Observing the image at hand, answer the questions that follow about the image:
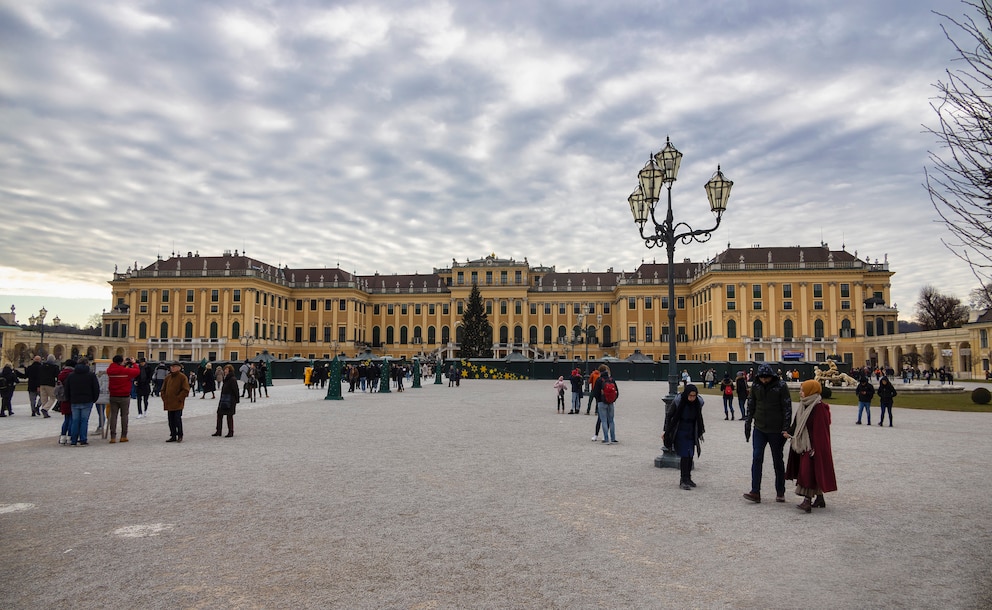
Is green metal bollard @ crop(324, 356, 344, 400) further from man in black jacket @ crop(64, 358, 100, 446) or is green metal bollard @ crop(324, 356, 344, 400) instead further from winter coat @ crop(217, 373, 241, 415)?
man in black jacket @ crop(64, 358, 100, 446)

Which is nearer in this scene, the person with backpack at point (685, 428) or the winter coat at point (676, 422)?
the person with backpack at point (685, 428)

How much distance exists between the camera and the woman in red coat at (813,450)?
7.25 metres

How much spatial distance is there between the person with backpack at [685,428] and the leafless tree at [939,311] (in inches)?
3444

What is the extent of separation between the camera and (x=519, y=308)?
293ft

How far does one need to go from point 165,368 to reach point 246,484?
17741 millimetres

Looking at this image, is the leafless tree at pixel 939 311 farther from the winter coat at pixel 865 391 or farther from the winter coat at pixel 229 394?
the winter coat at pixel 229 394

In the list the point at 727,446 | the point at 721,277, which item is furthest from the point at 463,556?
the point at 721,277

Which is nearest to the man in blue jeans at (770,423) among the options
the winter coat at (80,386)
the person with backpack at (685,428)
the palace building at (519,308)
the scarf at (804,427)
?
the scarf at (804,427)

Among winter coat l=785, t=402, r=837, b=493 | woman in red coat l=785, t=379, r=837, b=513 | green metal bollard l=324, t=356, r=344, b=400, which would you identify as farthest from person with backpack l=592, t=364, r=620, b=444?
green metal bollard l=324, t=356, r=344, b=400

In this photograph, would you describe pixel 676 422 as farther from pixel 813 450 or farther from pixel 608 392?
pixel 608 392

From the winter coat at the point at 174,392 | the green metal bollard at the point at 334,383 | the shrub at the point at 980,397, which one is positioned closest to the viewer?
the winter coat at the point at 174,392

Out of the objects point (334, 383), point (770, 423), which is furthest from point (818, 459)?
point (334, 383)

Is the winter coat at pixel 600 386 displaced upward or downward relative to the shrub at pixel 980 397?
upward

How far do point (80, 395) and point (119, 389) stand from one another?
70cm
